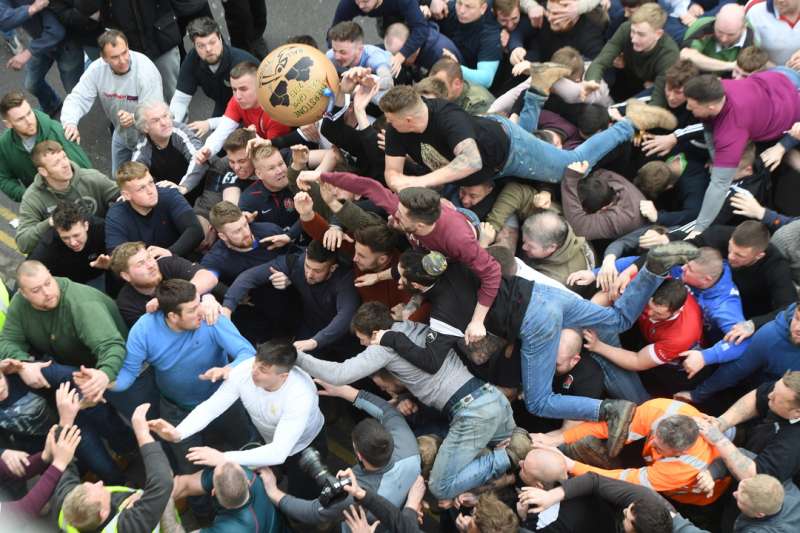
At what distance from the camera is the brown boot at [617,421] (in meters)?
5.21

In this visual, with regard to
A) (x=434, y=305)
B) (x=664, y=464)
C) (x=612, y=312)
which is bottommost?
(x=664, y=464)

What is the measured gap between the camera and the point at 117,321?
5.99 metres

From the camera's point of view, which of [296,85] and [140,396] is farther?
[296,85]

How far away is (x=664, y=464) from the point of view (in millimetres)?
4957

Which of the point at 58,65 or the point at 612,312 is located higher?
the point at 58,65

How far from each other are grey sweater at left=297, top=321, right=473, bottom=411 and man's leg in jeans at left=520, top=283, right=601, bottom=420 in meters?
0.42

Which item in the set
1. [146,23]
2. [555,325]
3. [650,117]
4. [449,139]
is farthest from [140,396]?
[650,117]

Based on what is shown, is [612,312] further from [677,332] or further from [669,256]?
[669,256]

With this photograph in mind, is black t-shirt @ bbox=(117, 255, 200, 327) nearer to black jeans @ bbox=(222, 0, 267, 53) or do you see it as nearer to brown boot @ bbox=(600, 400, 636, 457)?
brown boot @ bbox=(600, 400, 636, 457)

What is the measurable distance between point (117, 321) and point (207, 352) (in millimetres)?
788

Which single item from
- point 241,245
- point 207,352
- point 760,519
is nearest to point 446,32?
point 241,245

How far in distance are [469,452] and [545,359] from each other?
81cm

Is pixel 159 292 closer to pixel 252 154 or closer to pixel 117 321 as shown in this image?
pixel 117 321

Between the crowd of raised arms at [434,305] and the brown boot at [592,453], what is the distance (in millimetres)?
14
